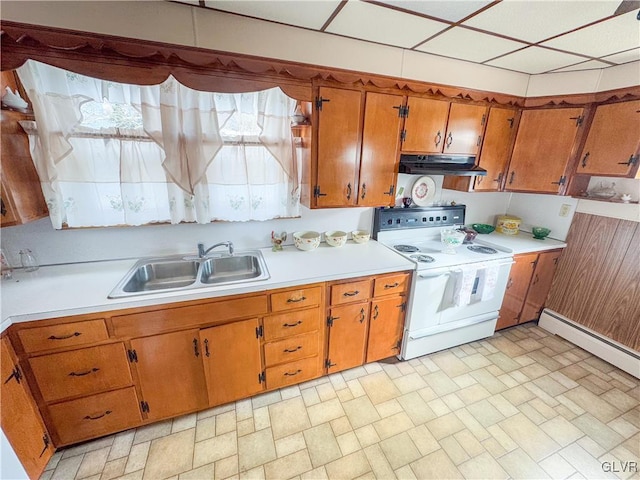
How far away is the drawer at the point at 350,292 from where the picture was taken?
5.97 feet

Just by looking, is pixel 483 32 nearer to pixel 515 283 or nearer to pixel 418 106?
pixel 418 106

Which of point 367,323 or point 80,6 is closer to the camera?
point 80,6

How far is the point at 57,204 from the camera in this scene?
1.56 m

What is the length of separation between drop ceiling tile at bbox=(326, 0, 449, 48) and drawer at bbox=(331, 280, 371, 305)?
1602 millimetres

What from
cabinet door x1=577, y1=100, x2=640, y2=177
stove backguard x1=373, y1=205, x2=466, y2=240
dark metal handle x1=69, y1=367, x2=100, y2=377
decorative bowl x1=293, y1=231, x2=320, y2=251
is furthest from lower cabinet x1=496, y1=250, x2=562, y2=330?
dark metal handle x1=69, y1=367, x2=100, y2=377

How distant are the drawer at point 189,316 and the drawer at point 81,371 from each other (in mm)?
132

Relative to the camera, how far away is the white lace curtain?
4.75 ft

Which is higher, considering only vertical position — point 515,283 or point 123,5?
point 123,5

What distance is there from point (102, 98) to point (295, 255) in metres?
1.52

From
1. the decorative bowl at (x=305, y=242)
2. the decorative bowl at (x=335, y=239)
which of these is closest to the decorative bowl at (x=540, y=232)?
the decorative bowl at (x=335, y=239)

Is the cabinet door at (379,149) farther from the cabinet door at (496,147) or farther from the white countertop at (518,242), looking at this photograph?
the white countertop at (518,242)

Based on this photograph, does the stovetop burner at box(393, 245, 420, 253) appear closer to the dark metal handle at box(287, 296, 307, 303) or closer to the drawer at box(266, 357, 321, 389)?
the dark metal handle at box(287, 296, 307, 303)

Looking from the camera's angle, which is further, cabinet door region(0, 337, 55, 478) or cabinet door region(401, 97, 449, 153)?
cabinet door region(401, 97, 449, 153)

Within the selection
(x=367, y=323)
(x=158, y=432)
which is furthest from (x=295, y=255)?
(x=158, y=432)
